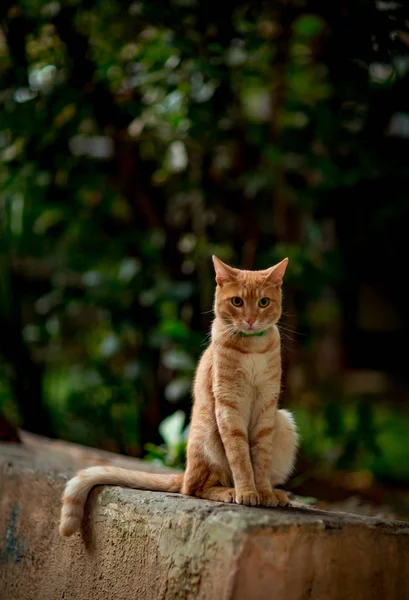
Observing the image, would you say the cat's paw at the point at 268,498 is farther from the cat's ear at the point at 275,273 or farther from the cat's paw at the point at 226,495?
the cat's ear at the point at 275,273

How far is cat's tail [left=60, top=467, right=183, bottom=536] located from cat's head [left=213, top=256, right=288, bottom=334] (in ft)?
1.93

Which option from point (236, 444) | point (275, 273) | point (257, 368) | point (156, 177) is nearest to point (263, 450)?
point (236, 444)

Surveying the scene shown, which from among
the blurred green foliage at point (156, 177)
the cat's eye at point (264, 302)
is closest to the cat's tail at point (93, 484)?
the cat's eye at point (264, 302)

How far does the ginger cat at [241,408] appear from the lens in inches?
80.7

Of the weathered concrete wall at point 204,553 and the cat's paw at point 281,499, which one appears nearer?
the weathered concrete wall at point 204,553

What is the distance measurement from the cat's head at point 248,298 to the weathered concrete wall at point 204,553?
1.70ft

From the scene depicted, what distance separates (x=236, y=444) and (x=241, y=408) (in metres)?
0.11

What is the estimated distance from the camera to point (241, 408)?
2.07 meters

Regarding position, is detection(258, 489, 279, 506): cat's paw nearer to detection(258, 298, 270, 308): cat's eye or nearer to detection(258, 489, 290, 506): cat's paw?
detection(258, 489, 290, 506): cat's paw

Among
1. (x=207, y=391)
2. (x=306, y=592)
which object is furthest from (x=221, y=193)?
(x=306, y=592)

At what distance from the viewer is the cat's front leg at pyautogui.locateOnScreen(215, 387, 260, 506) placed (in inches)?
79.2

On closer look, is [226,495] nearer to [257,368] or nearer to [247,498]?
[247,498]

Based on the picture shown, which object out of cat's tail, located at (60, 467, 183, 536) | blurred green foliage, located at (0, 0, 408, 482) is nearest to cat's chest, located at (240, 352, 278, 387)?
cat's tail, located at (60, 467, 183, 536)

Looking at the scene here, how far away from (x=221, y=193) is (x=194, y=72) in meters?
1.11
